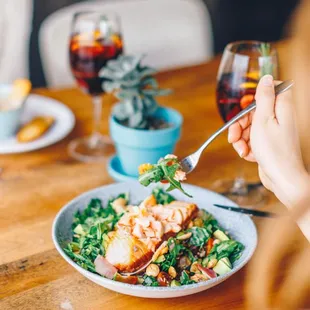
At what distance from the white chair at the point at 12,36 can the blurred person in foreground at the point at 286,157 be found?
1.84 m

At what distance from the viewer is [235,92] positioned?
136 centimetres

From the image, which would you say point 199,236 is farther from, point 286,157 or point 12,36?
point 12,36

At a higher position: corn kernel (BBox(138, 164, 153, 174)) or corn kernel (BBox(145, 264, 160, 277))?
corn kernel (BBox(138, 164, 153, 174))

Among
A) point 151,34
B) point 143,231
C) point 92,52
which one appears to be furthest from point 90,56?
point 151,34

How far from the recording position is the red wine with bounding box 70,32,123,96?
1601 millimetres

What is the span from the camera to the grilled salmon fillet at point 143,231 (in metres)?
1.02

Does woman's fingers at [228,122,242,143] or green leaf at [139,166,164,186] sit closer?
green leaf at [139,166,164,186]

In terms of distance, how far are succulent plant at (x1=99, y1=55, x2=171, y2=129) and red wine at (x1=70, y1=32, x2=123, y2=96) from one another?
0.18 meters

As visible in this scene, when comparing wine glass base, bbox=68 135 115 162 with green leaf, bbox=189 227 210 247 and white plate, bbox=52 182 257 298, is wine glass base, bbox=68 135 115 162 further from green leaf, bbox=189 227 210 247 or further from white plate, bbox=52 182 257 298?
green leaf, bbox=189 227 210 247

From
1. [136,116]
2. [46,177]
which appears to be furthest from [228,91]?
[46,177]

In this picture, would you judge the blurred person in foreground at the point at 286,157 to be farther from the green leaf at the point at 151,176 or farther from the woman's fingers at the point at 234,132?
the green leaf at the point at 151,176

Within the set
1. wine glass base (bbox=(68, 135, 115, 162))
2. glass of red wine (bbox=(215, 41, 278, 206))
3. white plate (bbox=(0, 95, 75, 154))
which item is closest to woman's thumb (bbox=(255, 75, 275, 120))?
glass of red wine (bbox=(215, 41, 278, 206))

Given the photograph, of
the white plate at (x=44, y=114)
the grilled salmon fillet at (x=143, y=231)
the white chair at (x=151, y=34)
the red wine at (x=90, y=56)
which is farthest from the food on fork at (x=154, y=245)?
the white chair at (x=151, y=34)

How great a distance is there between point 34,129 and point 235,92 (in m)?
0.60
